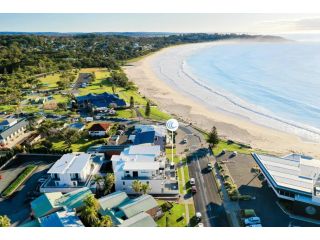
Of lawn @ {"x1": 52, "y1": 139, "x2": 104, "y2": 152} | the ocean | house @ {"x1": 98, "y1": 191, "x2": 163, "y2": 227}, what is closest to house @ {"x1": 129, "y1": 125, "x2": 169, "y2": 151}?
lawn @ {"x1": 52, "y1": 139, "x2": 104, "y2": 152}

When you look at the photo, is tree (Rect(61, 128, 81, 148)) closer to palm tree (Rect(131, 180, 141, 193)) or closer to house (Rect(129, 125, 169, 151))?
house (Rect(129, 125, 169, 151))

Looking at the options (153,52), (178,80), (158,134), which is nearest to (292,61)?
(178,80)

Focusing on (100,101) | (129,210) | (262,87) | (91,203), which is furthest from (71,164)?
(262,87)

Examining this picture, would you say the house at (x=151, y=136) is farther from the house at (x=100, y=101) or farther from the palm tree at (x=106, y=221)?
the house at (x=100, y=101)

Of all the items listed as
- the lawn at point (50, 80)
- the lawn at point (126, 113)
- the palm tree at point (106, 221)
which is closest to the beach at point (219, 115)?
the lawn at point (126, 113)

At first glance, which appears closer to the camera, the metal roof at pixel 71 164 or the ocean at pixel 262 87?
the metal roof at pixel 71 164
